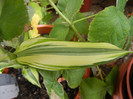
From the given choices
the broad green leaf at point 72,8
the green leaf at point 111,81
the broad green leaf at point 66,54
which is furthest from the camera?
the green leaf at point 111,81

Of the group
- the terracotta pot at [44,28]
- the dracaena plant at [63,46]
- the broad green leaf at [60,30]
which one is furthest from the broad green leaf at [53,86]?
the terracotta pot at [44,28]

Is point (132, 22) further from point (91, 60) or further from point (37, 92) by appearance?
point (37, 92)

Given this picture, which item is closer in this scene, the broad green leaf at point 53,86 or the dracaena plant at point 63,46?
the dracaena plant at point 63,46

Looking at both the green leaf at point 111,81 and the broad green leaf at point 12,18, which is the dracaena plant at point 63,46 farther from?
the green leaf at point 111,81

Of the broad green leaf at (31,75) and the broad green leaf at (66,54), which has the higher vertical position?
the broad green leaf at (66,54)

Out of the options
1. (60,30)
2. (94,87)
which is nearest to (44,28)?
(60,30)

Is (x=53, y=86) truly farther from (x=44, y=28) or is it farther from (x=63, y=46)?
(x=44, y=28)
